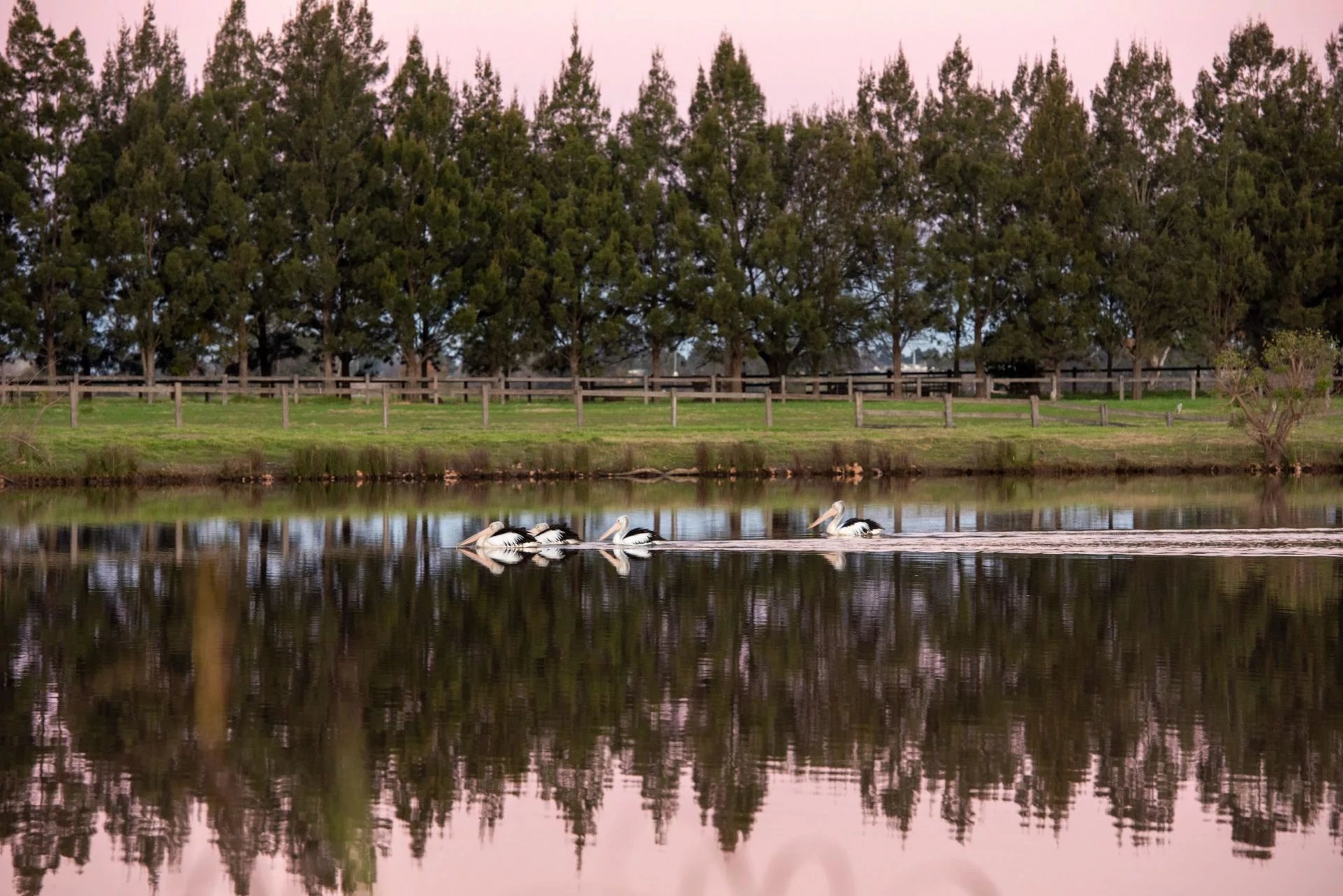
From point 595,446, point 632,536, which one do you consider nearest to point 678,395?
point 595,446

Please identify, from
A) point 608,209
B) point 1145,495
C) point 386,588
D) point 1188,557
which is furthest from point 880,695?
point 608,209

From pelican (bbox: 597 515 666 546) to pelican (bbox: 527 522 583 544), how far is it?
2.21 ft

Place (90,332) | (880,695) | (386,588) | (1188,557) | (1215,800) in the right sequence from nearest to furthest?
(1215,800), (880,695), (386,588), (1188,557), (90,332)

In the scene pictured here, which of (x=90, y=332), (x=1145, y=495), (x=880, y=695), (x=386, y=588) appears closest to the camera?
(x=880, y=695)

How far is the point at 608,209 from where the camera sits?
71.2 meters

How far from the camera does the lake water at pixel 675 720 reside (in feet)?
32.7

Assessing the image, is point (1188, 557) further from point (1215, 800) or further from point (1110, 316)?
point (1110, 316)

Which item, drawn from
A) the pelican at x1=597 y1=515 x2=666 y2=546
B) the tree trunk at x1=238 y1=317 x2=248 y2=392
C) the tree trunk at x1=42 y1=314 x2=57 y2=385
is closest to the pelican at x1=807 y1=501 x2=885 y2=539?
the pelican at x1=597 y1=515 x2=666 y2=546

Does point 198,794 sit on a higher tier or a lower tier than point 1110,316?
lower

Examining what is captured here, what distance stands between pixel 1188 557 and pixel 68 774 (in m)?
16.5

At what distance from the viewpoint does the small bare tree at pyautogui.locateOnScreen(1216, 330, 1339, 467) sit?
42.2m

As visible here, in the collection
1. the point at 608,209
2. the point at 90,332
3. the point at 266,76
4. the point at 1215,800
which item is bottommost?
the point at 1215,800

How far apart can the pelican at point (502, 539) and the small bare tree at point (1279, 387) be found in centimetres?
2284

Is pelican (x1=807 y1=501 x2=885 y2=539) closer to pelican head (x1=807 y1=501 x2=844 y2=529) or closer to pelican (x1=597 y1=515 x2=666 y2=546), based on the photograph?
pelican head (x1=807 y1=501 x2=844 y2=529)
